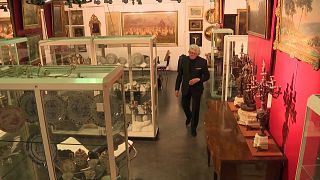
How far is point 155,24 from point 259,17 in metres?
7.56

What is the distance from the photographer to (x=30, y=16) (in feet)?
20.7

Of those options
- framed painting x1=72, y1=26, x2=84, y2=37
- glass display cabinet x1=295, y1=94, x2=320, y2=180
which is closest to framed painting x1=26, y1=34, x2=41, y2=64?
framed painting x1=72, y1=26, x2=84, y2=37

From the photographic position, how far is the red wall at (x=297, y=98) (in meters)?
2.21

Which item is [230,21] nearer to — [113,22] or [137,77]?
[113,22]

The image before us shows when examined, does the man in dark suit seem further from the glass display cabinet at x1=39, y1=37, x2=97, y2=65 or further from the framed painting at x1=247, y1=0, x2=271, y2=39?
the glass display cabinet at x1=39, y1=37, x2=97, y2=65

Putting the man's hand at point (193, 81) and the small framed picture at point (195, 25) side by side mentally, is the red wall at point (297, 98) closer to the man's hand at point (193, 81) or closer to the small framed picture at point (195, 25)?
the man's hand at point (193, 81)

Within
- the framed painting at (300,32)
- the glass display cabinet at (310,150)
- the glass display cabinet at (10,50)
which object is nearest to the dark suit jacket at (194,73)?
the framed painting at (300,32)

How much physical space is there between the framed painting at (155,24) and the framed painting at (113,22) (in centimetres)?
19

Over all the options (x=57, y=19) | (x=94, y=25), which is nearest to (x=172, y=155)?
(x=57, y=19)

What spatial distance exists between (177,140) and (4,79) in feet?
11.3

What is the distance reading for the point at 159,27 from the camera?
10.8 meters

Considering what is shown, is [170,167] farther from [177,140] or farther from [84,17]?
[84,17]

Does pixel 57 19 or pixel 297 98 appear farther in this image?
pixel 57 19

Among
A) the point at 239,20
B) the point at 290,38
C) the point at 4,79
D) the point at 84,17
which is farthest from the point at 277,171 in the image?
the point at 84,17
